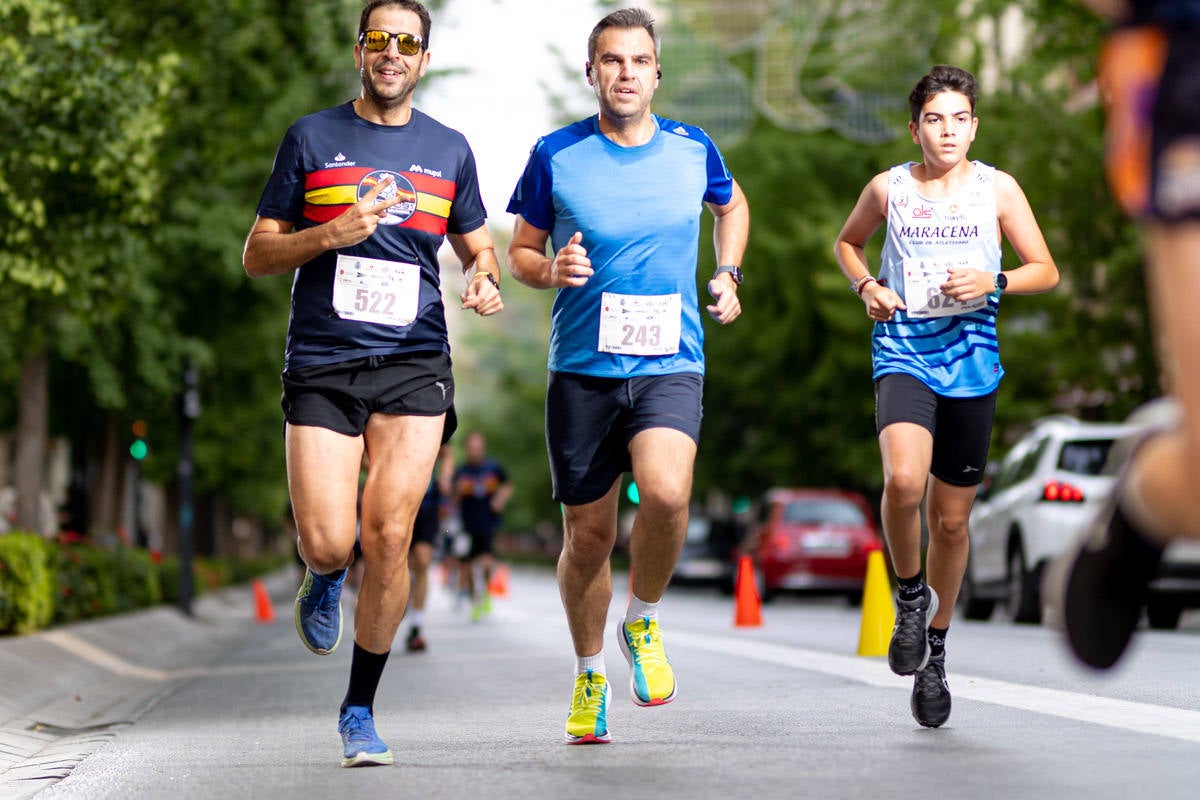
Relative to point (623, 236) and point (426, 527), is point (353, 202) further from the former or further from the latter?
point (426, 527)

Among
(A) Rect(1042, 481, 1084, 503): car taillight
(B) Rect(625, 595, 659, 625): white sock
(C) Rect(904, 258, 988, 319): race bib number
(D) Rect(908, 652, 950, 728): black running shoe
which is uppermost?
(C) Rect(904, 258, 988, 319): race bib number

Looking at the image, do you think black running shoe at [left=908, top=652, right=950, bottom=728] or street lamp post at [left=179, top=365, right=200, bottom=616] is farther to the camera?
street lamp post at [left=179, top=365, right=200, bottom=616]

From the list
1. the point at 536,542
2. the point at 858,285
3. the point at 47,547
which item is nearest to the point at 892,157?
the point at 47,547

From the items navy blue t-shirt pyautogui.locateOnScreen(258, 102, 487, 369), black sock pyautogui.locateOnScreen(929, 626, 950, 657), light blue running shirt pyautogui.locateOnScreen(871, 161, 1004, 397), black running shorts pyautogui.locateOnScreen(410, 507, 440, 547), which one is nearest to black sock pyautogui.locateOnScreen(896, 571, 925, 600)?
black sock pyautogui.locateOnScreen(929, 626, 950, 657)

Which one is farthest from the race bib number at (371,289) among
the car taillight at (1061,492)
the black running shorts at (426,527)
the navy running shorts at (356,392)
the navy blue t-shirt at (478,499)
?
the navy blue t-shirt at (478,499)

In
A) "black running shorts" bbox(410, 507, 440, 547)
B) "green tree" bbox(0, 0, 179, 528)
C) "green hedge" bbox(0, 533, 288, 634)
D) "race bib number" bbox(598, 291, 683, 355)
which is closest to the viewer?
"race bib number" bbox(598, 291, 683, 355)

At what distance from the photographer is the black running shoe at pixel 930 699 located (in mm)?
6887

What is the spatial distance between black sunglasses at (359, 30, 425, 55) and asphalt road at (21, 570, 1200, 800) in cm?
245

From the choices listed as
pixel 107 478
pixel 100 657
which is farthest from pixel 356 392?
pixel 107 478

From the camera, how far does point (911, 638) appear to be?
676 cm

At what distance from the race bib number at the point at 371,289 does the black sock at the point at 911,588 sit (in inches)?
81.0

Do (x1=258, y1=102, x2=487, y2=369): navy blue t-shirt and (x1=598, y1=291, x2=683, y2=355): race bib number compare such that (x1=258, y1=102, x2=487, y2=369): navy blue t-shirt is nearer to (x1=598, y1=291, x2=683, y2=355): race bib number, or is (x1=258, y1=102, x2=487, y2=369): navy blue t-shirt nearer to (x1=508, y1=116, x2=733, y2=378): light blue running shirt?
(x1=508, y1=116, x2=733, y2=378): light blue running shirt

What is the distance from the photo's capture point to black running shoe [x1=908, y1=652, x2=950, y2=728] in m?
6.89

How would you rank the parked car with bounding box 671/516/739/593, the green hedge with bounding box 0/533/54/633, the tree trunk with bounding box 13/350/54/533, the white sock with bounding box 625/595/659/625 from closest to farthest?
the white sock with bounding box 625/595/659/625 < the green hedge with bounding box 0/533/54/633 < the tree trunk with bounding box 13/350/54/533 < the parked car with bounding box 671/516/739/593
